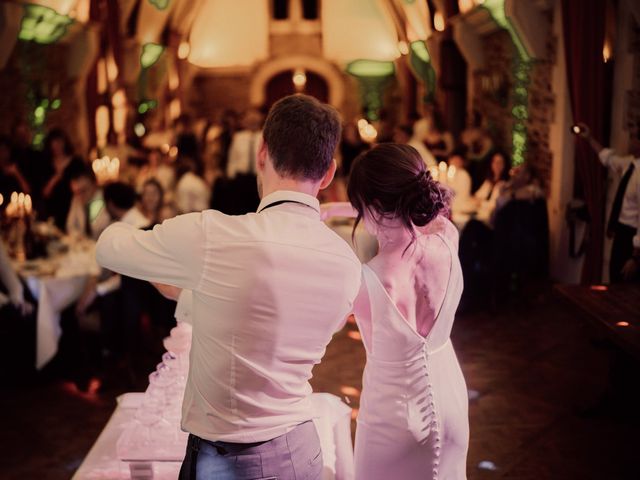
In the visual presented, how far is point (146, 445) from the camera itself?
1.89m

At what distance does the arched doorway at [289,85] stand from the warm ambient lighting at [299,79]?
161 millimetres

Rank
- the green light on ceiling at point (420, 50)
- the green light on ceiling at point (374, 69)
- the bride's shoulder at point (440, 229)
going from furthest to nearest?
the green light on ceiling at point (374, 69) < the green light on ceiling at point (420, 50) < the bride's shoulder at point (440, 229)

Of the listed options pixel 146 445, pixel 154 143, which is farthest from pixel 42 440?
pixel 154 143

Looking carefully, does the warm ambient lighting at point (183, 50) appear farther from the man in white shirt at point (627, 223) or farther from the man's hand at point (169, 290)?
the man's hand at point (169, 290)

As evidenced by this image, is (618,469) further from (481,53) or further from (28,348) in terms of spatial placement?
(481,53)

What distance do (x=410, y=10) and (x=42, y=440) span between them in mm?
11081

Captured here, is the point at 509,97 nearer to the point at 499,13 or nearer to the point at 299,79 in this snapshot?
the point at 499,13

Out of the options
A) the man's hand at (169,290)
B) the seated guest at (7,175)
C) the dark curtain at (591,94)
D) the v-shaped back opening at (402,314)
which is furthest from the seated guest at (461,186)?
the man's hand at (169,290)

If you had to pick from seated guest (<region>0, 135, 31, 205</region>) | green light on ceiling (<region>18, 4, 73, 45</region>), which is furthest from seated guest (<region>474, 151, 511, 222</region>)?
green light on ceiling (<region>18, 4, 73, 45</region>)

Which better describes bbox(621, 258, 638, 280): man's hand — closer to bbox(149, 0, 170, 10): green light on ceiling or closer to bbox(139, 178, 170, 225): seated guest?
bbox(139, 178, 170, 225): seated guest

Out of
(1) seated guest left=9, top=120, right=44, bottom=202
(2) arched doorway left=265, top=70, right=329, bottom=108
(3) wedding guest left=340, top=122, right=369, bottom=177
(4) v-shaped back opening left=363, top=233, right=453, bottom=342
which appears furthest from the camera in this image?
(2) arched doorway left=265, top=70, right=329, bottom=108

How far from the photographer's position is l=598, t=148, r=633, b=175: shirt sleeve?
16.7 ft

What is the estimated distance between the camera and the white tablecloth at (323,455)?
6.24 ft

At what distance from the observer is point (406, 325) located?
184 centimetres
